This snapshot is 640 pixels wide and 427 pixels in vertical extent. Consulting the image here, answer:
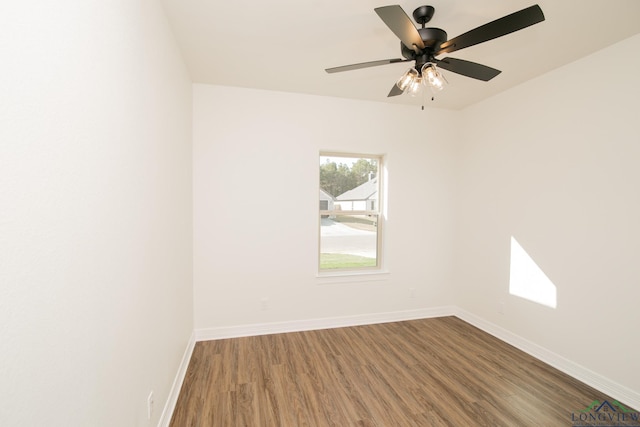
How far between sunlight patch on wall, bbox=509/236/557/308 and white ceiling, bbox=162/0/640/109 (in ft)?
5.79

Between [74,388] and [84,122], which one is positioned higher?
[84,122]

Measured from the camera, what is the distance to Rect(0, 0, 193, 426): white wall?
0.63 metres

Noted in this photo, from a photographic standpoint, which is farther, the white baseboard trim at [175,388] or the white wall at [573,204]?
the white wall at [573,204]

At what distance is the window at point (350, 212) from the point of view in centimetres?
349

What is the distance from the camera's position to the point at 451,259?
3789 millimetres

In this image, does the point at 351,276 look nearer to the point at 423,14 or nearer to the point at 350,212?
the point at 350,212

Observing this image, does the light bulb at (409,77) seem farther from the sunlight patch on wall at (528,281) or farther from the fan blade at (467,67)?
the sunlight patch on wall at (528,281)

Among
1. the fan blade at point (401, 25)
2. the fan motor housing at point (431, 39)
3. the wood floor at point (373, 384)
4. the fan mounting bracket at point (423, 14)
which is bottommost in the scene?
the wood floor at point (373, 384)

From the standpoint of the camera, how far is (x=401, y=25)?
4.83ft

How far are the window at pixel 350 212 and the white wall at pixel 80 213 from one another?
205 cm

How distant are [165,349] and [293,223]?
1750 millimetres

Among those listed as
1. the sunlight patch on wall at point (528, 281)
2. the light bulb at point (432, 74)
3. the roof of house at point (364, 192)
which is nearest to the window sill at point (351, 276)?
the roof of house at point (364, 192)

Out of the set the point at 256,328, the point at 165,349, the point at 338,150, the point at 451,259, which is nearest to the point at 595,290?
the point at 451,259

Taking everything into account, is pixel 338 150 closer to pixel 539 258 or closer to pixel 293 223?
pixel 293 223
